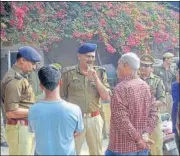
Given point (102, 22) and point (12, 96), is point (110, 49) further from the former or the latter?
point (12, 96)

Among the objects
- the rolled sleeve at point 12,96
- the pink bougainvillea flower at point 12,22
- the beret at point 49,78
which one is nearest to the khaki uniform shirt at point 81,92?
the rolled sleeve at point 12,96

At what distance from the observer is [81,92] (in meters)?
4.71

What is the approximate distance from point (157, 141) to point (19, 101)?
1.98 meters

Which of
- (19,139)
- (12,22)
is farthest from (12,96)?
(12,22)

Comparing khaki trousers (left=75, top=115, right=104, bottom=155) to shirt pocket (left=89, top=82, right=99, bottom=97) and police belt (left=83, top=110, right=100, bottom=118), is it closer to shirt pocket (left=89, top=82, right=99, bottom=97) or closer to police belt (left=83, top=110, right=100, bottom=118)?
police belt (left=83, top=110, right=100, bottom=118)

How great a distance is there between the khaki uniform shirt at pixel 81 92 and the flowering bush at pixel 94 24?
307cm

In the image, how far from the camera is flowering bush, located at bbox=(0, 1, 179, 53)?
25.9 feet

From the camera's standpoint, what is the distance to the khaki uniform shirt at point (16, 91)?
397 cm

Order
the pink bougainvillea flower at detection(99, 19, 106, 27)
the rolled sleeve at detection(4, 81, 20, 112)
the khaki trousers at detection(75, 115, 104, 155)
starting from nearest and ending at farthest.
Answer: the rolled sleeve at detection(4, 81, 20, 112) < the khaki trousers at detection(75, 115, 104, 155) < the pink bougainvillea flower at detection(99, 19, 106, 27)

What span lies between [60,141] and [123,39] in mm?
6636

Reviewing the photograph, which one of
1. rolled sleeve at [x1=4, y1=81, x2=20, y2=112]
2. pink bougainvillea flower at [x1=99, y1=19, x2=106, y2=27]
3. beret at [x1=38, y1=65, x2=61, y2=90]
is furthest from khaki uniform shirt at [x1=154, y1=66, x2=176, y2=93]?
beret at [x1=38, y1=65, x2=61, y2=90]

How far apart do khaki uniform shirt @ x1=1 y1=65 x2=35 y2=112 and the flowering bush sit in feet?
11.4

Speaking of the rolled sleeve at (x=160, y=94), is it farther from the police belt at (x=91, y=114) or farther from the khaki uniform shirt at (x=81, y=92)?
the police belt at (x=91, y=114)

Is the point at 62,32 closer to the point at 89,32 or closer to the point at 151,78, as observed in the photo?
the point at 89,32
